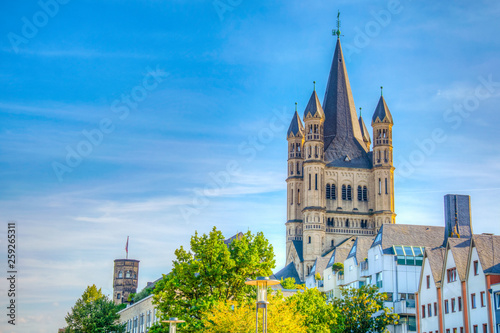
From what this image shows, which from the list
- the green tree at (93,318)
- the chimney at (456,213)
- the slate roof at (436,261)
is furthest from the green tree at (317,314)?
the green tree at (93,318)

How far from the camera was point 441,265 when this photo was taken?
68.1 m

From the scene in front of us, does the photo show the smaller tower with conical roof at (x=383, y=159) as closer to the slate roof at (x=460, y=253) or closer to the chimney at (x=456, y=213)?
the chimney at (x=456, y=213)

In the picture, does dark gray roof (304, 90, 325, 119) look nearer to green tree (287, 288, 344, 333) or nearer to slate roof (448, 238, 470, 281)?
green tree (287, 288, 344, 333)

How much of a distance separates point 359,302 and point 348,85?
109 m

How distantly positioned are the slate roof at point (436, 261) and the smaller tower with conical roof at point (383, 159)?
283 feet

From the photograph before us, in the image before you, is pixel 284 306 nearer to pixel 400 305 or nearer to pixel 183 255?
pixel 183 255

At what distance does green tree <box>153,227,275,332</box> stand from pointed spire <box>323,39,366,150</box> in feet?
337

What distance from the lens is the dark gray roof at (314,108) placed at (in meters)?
158

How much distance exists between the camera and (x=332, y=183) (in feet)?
518

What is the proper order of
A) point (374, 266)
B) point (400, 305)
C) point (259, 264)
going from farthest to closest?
point (374, 266), point (400, 305), point (259, 264)

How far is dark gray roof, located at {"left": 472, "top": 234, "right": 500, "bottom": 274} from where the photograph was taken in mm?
58441

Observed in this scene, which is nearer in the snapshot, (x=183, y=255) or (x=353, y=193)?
(x=183, y=255)

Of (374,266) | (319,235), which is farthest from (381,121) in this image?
(374,266)

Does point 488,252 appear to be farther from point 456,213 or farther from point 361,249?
point 361,249
